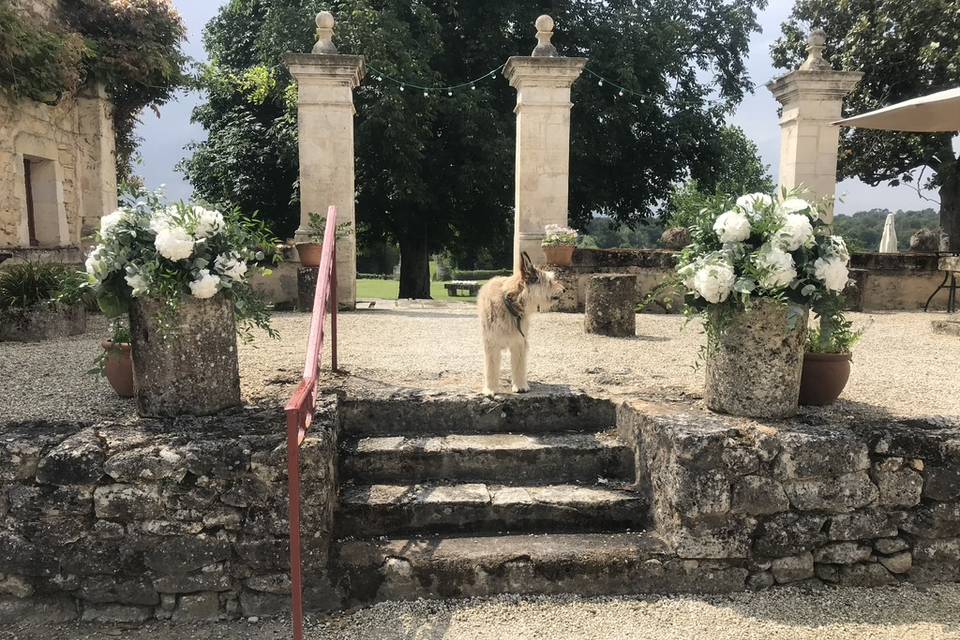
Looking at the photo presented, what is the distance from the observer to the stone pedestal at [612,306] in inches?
265

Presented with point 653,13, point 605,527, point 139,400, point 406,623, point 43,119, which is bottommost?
point 406,623

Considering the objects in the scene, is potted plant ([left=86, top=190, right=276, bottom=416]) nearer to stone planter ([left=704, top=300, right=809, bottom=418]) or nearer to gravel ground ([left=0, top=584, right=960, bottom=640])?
gravel ground ([left=0, top=584, right=960, bottom=640])

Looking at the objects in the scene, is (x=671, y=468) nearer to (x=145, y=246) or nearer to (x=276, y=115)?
(x=145, y=246)

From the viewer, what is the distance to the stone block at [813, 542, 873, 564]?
3.16 metres

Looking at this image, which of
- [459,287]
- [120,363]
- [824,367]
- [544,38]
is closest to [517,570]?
[824,367]

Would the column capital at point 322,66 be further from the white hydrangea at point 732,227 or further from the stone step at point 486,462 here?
the white hydrangea at point 732,227

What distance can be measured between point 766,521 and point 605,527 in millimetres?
771

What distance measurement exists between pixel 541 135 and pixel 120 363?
6.93 m

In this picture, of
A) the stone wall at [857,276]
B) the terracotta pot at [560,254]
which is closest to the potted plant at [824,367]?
the stone wall at [857,276]

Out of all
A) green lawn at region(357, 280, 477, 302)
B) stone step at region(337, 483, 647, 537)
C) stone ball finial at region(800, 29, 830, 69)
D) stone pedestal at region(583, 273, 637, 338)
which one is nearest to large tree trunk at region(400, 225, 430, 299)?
green lawn at region(357, 280, 477, 302)

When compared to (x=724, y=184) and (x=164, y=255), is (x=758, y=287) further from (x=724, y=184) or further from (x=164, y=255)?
(x=724, y=184)

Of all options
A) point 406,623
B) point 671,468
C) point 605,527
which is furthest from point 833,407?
point 406,623

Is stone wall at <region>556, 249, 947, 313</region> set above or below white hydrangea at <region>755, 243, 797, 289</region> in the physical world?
below

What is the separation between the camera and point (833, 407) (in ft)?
11.9
